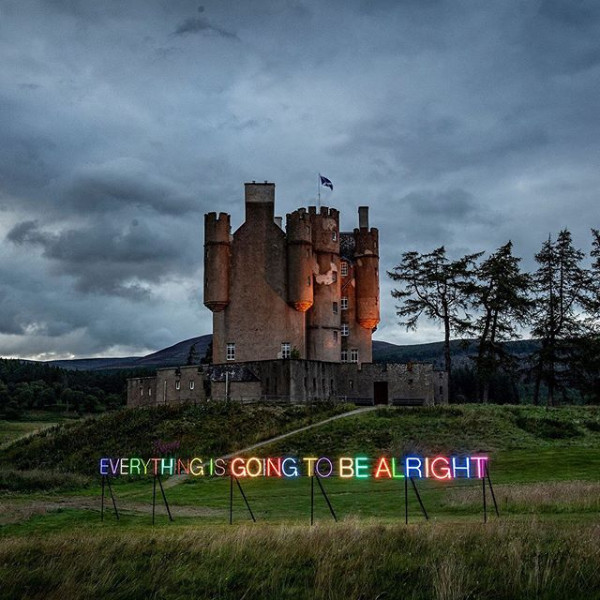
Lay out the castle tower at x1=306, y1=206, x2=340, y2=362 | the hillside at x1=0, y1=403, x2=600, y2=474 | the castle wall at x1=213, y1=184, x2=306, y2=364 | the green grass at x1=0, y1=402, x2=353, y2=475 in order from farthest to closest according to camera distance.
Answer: the castle tower at x1=306, y1=206, x2=340, y2=362, the castle wall at x1=213, y1=184, x2=306, y2=364, the green grass at x1=0, y1=402, x2=353, y2=475, the hillside at x1=0, y1=403, x2=600, y2=474

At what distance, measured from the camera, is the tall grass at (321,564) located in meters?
15.9

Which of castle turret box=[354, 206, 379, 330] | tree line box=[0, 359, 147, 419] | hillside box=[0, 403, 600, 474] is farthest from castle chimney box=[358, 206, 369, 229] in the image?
tree line box=[0, 359, 147, 419]

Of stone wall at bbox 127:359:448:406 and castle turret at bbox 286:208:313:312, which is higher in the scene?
castle turret at bbox 286:208:313:312

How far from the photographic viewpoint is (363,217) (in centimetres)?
7525

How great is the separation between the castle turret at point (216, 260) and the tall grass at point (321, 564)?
4593cm

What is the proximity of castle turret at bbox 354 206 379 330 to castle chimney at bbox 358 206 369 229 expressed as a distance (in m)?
1.55

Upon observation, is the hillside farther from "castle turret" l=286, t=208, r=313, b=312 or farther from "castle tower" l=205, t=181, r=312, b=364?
"castle turret" l=286, t=208, r=313, b=312

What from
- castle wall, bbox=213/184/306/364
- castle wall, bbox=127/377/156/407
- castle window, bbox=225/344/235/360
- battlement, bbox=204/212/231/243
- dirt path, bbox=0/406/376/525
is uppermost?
battlement, bbox=204/212/231/243

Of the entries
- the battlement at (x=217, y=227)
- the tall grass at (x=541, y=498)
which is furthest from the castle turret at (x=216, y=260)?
the tall grass at (x=541, y=498)

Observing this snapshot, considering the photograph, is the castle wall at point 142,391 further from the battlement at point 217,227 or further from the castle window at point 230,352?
the battlement at point 217,227

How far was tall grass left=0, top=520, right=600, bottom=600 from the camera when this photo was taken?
15898 mm

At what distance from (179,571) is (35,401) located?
122 meters

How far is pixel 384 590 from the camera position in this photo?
53.0 ft

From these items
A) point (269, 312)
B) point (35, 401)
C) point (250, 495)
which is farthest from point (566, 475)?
point (35, 401)
